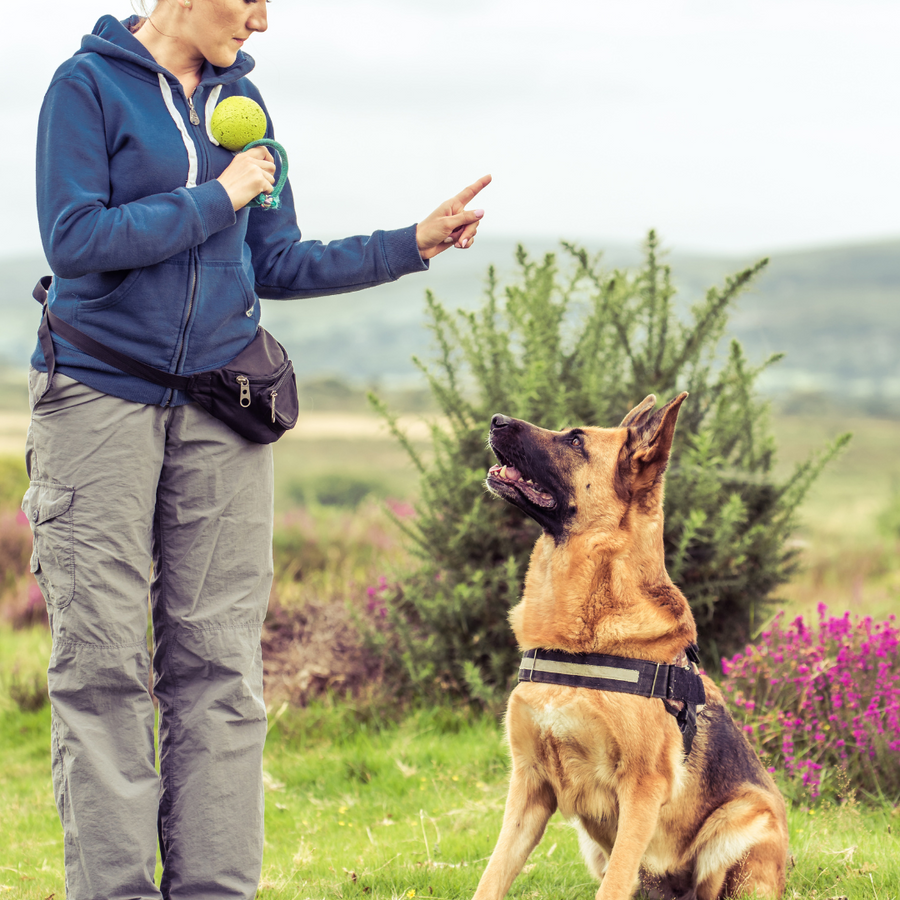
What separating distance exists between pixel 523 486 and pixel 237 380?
972 millimetres

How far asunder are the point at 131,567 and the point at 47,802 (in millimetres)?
2775

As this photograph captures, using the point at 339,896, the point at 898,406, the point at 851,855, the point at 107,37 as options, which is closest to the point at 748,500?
the point at 851,855

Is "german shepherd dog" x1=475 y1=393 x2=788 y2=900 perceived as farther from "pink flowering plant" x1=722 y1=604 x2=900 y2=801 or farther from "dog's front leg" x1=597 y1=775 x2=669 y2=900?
"pink flowering plant" x1=722 y1=604 x2=900 y2=801

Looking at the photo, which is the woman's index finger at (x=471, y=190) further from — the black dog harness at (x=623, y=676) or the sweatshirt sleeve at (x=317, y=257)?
the black dog harness at (x=623, y=676)

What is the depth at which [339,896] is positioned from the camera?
10.3 ft

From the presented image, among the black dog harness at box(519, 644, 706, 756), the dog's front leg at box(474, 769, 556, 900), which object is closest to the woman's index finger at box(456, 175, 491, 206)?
the black dog harness at box(519, 644, 706, 756)

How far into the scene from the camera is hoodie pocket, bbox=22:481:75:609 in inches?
98.0

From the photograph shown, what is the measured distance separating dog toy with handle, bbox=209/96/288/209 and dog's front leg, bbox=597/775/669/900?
2026mm

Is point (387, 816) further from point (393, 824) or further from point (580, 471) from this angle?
point (580, 471)

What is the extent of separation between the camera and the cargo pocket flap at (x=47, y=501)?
249 cm

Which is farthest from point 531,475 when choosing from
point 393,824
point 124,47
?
point 393,824

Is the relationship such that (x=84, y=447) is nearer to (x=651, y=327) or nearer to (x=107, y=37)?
(x=107, y=37)

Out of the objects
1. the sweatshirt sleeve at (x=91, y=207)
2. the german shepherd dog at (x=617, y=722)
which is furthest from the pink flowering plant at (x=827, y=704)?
the sweatshirt sleeve at (x=91, y=207)

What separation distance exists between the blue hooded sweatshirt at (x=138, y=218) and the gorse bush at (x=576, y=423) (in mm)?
2504
